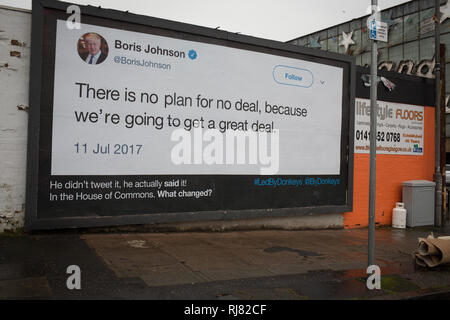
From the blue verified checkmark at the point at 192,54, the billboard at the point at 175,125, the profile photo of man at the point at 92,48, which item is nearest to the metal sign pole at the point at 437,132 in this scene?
the billboard at the point at 175,125

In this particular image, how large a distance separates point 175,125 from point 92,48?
87.2 inches

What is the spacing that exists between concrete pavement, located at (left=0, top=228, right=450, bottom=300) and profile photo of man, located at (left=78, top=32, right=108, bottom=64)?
11.1 feet

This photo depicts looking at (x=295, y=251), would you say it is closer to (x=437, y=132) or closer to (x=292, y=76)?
(x=292, y=76)

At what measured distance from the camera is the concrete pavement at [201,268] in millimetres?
5113

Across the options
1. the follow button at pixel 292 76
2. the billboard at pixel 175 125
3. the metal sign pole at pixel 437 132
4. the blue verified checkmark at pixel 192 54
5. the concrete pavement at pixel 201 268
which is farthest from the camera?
the metal sign pole at pixel 437 132

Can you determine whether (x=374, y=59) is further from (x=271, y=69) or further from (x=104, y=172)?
(x=104, y=172)

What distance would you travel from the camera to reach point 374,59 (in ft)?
20.0

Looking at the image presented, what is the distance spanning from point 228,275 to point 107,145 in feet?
11.9

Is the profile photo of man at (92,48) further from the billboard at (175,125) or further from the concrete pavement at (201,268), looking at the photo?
the concrete pavement at (201,268)

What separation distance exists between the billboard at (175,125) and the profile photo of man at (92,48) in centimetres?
2

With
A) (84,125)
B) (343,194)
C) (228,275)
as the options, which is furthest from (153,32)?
(343,194)

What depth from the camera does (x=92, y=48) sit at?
25.4 feet

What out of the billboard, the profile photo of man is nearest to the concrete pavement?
the billboard
